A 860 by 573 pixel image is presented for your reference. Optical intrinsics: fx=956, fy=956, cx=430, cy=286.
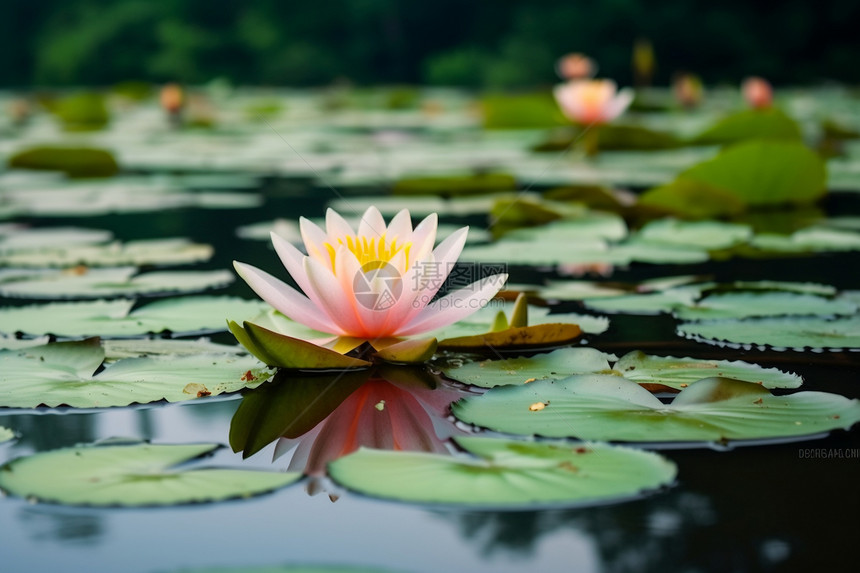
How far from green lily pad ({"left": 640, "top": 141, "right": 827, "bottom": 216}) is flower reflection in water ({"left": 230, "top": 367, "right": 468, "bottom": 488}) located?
1.21 meters

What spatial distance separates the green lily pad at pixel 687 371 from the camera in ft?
2.83

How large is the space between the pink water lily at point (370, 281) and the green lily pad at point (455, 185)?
1305 millimetres

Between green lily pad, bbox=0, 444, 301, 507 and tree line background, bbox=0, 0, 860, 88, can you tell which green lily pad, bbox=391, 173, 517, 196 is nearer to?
green lily pad, bbox=0, 444, 301, 507

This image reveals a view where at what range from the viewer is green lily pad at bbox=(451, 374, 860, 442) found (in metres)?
0.73

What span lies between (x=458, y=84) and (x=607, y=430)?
36.9 feet

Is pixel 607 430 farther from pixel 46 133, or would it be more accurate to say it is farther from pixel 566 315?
pixel 46 133

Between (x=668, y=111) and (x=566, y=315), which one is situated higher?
(x=668, y=111)

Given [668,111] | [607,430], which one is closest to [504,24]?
[668,111]

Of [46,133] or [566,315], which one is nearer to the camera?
[566,315]

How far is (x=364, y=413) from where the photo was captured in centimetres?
80

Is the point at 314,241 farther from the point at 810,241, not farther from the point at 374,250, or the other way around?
the point at 810,241

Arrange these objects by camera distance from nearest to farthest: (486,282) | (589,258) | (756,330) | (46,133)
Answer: (486,282)
(756,330)
(589,258)
(46,133)

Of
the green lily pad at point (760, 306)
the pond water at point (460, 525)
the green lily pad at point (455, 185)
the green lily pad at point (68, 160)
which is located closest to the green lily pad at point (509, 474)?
the pond water at point (460, 525)

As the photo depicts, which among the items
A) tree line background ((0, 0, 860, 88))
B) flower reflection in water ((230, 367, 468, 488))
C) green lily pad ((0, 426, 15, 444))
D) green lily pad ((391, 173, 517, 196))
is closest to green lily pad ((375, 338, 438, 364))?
flower reflection in water ((230, 367, 468, 488))
